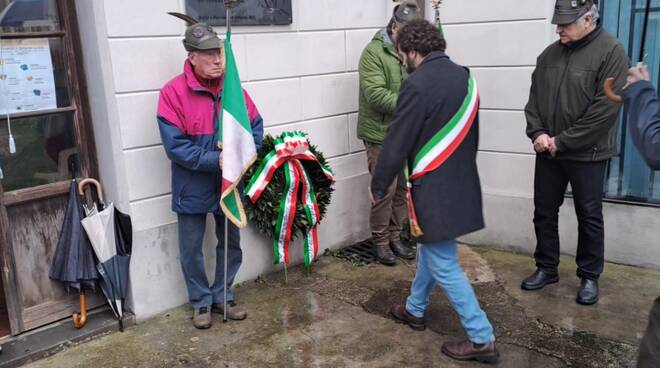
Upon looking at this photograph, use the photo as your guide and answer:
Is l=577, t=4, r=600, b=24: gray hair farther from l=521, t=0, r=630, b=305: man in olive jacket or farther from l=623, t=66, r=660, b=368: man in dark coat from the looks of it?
l=623, t=66, r=660, b=368: man in dark coat

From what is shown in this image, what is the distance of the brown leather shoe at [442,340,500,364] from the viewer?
336 centimetres

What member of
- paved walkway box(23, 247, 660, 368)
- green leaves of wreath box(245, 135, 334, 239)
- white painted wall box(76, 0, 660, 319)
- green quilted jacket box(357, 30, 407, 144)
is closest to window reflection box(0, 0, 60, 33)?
white painted wall box(76, 0, 660, 319)

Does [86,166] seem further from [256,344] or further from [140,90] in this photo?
[256,344]

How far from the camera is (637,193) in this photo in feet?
15.3

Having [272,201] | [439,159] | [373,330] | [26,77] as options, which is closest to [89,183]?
[26,77]

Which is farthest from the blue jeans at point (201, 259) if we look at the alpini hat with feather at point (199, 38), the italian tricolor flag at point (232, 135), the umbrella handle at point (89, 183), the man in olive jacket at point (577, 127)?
the man in olive jacket at point (577, 127)

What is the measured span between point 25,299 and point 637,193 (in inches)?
172

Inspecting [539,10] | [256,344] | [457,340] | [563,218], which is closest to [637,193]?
[563,218]

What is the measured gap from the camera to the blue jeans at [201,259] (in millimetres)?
3926

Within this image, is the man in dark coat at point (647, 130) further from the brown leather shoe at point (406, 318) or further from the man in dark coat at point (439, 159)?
the brown leather shoe at point (406, 318)

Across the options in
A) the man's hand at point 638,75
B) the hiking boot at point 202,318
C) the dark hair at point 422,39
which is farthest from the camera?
the hiking boot at point 202,318

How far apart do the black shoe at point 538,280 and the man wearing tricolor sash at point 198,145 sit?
2002 millimetres

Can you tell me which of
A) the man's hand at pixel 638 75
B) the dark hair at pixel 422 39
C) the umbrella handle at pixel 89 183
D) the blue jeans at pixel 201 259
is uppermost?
the dark hair at pixel 422 39

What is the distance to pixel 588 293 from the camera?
4.09 metres
